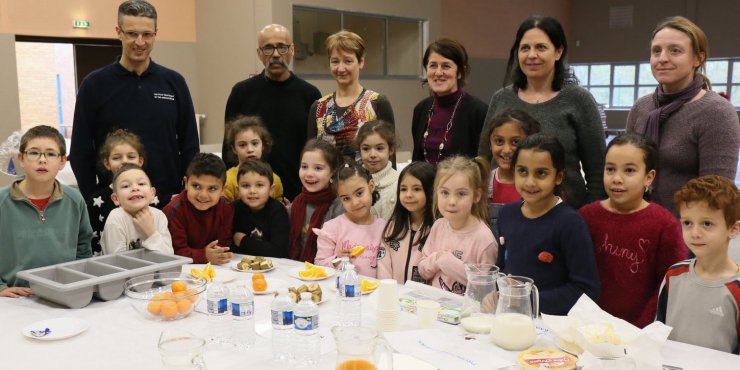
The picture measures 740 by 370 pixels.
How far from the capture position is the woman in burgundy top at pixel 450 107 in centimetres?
344

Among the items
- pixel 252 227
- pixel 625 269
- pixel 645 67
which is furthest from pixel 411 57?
pixel 625 269

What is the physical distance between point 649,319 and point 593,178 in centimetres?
76

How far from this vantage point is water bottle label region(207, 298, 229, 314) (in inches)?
73.7

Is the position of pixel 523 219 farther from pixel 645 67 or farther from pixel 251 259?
pixel 645 67

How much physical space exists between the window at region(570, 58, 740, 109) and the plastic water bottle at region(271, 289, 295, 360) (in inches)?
534

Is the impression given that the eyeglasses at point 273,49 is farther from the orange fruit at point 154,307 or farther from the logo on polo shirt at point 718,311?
the logo on polo shirt at point 718,311

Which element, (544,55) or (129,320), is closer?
(129,320)

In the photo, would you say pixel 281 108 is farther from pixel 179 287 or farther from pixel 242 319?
pixel 242 319

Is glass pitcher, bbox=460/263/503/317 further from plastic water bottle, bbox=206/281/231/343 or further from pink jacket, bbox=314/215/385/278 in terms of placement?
pink jacket, bbox=314/215/385/278

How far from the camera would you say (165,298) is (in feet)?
6.91

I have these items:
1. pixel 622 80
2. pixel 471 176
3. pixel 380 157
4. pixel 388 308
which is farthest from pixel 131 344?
pixel 622 80

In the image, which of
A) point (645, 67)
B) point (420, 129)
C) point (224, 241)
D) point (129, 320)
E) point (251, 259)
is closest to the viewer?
point (129, 320)

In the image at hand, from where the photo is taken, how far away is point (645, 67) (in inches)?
548

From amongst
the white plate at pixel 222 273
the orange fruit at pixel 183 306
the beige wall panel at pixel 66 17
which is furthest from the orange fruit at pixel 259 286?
the beige wall panel at pixel 66 17
